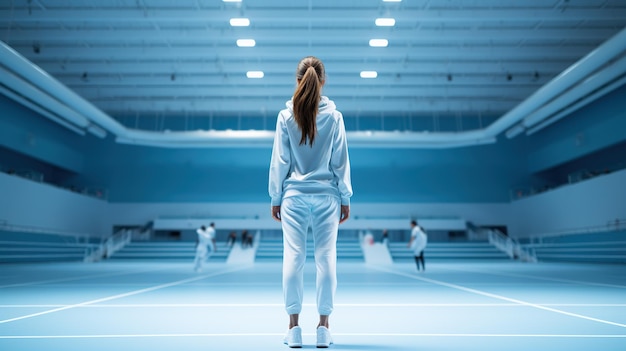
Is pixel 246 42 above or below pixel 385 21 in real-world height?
above

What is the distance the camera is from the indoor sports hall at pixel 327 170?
3262mm

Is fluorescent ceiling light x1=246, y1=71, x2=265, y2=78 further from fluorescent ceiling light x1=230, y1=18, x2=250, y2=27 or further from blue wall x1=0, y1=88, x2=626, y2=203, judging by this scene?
blue wall x1=0, y1=88, x2=626, y2=203

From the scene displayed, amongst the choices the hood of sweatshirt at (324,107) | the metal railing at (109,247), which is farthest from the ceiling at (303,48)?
the hood of sweatshirt at (324,107)

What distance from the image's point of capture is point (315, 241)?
244 cm

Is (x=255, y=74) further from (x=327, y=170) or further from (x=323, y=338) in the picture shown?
(x=323, y=338)

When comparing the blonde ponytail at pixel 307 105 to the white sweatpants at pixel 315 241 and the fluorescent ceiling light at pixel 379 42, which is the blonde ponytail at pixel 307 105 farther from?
the fluorescent ceiling light at pixel 379 42

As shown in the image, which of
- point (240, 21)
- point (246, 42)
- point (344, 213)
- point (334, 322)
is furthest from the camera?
point (246, 42)

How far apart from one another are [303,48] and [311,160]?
50.8ft

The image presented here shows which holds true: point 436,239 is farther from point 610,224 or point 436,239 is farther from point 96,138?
point 96,138

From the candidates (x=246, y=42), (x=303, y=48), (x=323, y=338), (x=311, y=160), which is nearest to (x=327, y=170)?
(x=311, y=160)

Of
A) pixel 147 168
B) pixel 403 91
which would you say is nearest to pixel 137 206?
pixel 147 168

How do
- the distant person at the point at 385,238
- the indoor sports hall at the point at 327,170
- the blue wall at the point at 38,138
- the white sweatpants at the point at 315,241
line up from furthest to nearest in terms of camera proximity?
the distant person at the point at 385,238 < the blue wall at the point at 38,138 < the indoor sports hall at the point at 327,170 < the white sweatpants at the point at 315,241

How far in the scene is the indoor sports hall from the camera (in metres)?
3.26

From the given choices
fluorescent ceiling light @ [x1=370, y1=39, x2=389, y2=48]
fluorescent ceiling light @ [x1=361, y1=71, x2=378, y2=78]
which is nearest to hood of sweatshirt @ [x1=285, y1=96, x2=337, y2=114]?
fluorescent ceiling light @ [x1=370, y1=39, x2=389, y2=48]
